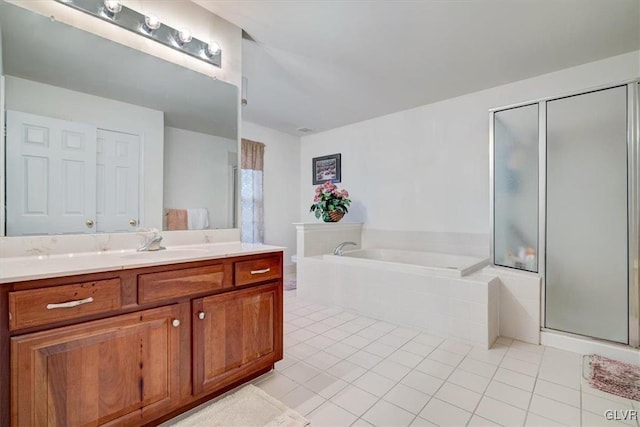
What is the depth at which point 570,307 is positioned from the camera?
2307 mm

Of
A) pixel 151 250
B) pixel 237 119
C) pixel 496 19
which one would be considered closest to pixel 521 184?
pixel 496 19

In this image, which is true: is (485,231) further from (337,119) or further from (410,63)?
(337,119)

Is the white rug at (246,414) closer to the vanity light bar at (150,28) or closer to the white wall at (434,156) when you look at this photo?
the vanity light bar at (150,28)

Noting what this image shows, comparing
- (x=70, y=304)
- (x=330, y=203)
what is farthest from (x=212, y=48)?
(x=330, y=203)

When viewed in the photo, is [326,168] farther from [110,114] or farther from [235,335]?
[235,335]

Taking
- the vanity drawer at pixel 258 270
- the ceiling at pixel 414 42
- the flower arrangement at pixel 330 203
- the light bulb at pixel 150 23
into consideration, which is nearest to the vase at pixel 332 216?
the flower arrangement at pixel 330 203

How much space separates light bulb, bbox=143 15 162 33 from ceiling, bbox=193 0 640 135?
1.22 ft

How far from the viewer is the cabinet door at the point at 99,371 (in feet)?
3.30

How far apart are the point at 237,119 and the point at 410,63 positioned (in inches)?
65.9

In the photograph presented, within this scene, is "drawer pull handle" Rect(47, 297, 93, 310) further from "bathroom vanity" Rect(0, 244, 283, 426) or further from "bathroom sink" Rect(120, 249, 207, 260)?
"bathroom sink" Rect(120, 249, 207, 260)

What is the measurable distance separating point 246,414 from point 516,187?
266 cm

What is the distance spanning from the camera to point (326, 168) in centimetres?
480

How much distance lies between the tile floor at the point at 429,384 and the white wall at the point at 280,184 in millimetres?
2417

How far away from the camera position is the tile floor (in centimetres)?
149
